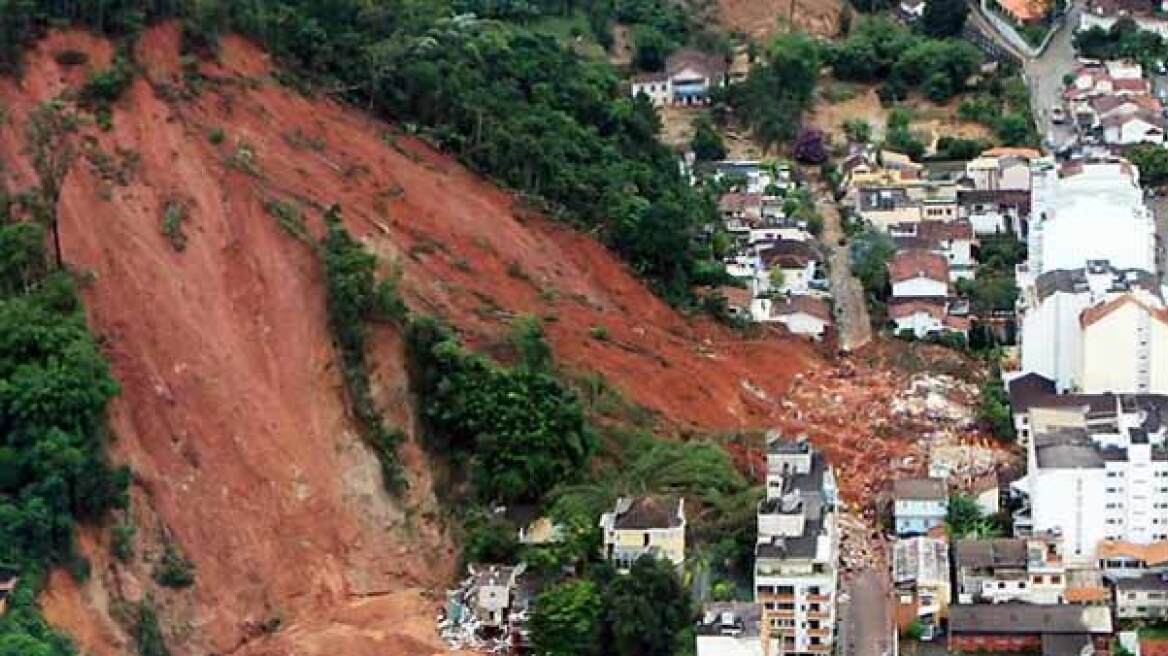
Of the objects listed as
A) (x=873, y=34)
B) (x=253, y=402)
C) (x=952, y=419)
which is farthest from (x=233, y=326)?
(x=873, y=34)

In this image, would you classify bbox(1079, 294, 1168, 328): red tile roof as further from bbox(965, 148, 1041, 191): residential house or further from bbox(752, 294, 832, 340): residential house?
bbox(965, 148, 1041, 191): residential house

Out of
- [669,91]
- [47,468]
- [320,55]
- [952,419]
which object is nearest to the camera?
[47,468]

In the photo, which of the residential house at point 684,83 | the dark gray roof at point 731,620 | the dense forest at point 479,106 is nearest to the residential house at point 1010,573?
the dark gray roof at point 731,620

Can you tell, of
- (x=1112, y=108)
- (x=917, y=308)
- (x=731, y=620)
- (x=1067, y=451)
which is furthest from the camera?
(x=1112, y=108)

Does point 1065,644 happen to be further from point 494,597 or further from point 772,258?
point 772,258

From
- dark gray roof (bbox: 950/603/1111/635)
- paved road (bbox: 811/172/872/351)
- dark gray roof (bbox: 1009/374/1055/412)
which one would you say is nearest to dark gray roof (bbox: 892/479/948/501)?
dark gray roof (bbox: 950/603/1111/635)

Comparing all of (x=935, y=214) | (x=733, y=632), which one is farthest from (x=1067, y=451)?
(x=935, y=214)

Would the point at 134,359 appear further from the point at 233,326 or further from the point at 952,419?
the point at 952,419
